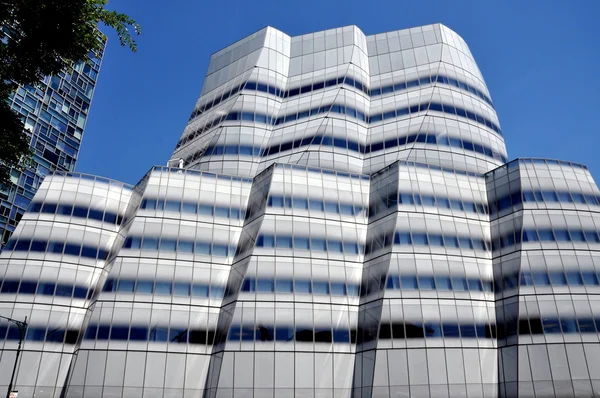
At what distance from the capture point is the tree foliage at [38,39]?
56.9 ft

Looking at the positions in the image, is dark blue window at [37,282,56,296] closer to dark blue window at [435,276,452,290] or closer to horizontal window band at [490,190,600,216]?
dark blue window at [435,276,452,290]

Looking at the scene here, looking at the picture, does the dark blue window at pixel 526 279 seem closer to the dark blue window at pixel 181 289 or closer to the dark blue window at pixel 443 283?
the dark blue window at pixel 443 283

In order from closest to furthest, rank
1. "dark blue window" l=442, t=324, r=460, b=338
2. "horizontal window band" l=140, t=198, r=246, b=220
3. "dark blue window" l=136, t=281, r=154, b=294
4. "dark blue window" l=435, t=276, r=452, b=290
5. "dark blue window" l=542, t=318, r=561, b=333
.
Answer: "dark blue window" l=542, t=318, r=561, b=333
"dark blue window" l=442, t=324, r=460, b=338
"dark blue window" l=136, t=281, r=154, b=294
"dark blue window" l=435, t=276, r=452, b=290
"horizontal window band" l=140, t=198, r=246, b=220

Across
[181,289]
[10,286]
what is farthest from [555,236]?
[10,286]

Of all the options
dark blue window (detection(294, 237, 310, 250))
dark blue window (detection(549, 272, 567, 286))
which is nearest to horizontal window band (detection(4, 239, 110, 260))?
dark blue window (detection(294, 237, 310, 250))

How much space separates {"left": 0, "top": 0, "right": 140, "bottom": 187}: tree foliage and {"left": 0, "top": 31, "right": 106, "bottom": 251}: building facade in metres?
53.6

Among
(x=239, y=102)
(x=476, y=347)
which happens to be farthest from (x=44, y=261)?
(x=476, y=347)

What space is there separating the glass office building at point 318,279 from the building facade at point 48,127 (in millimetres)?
19720

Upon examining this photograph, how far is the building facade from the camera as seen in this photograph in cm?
6881

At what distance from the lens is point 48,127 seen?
251 feet

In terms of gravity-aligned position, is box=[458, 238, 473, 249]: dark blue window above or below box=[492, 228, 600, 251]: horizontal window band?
below

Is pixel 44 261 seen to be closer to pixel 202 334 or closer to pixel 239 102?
pixel 202 334

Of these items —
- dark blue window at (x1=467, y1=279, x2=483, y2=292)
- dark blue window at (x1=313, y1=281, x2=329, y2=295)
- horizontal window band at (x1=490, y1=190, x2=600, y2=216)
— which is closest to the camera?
dark blue window at (x1=313, y1=281, x2=329, y2=295)

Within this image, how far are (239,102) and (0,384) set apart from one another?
43.0 m
